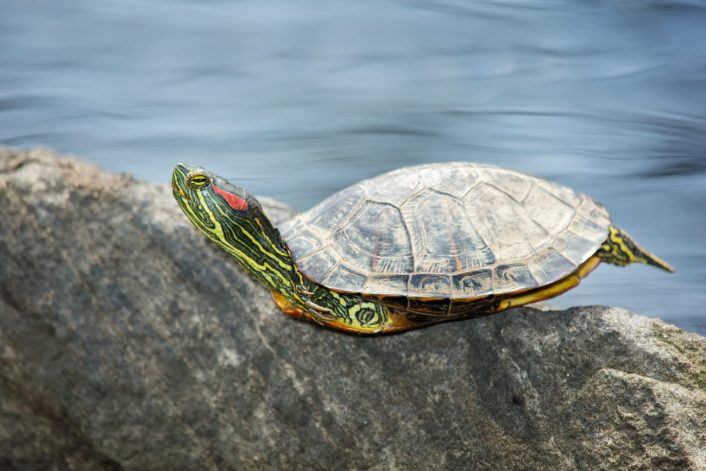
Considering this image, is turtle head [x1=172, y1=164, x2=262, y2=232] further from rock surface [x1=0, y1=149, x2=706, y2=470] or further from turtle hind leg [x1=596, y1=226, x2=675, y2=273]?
turtle hind leg [x1=596, y1=226, x2=675, y2=273]

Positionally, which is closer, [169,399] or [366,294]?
[366,294]

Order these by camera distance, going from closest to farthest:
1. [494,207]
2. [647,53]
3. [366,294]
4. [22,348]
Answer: [366,294] < [494,207] < [22,348] < [647,53]

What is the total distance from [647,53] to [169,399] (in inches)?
234

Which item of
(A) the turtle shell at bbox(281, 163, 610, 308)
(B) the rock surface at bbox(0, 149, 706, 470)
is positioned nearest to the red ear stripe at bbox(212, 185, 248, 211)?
(A) the turtle shell at bbox(281, 163, 610, 308)

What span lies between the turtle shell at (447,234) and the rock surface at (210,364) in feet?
1.07

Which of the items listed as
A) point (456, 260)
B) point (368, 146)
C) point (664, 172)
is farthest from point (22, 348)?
point (664, 172)

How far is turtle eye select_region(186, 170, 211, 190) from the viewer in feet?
8.95

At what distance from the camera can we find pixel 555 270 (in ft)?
9.35

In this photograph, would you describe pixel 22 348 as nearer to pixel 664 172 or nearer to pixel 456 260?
pixel 456 260

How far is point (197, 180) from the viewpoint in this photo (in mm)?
2740

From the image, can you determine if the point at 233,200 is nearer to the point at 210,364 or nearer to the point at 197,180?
the point at 197,180

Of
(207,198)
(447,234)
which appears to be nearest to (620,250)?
(447,234)

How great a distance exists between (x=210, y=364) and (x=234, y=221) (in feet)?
2.85

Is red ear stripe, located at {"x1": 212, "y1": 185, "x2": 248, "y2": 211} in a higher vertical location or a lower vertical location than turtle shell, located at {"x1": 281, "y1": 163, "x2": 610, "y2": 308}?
higher
